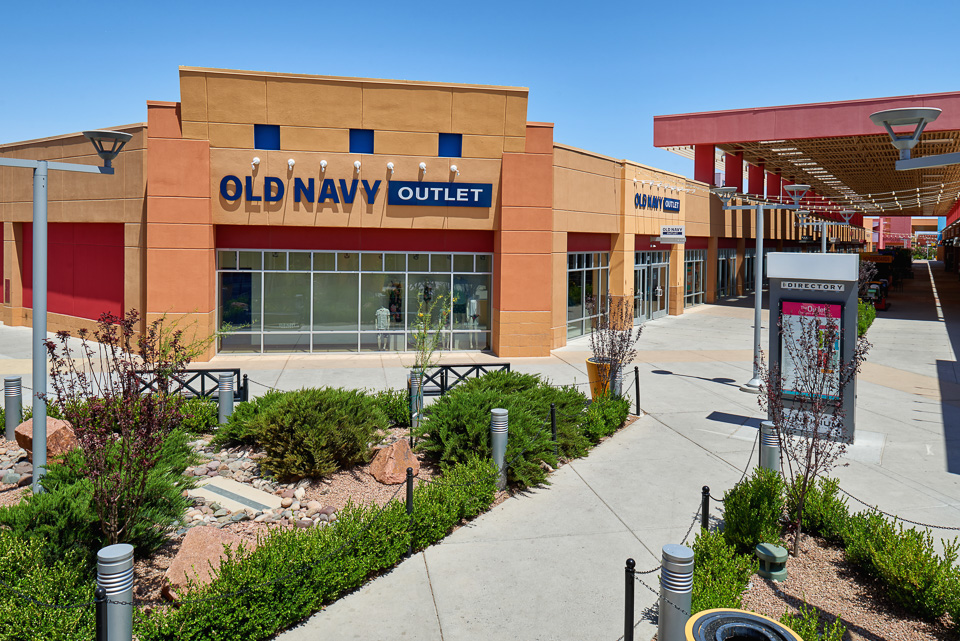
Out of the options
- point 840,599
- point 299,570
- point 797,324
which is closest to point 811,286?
point 797,324

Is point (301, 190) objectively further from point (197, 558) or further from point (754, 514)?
point (754, 514)

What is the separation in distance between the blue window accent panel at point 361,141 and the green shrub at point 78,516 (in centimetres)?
1377

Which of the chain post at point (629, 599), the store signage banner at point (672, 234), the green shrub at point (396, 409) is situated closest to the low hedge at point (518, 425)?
the green shrub at point (396, 409)

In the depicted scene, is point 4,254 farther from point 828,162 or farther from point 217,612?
point 828,162

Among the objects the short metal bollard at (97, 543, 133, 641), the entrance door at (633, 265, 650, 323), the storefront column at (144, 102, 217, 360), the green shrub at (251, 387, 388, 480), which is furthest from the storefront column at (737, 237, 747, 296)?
the short metal bollard at (97, 543, 133, 641)

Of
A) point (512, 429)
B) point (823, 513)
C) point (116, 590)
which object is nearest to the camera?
point (116, 590)

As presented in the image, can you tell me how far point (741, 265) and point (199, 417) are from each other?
4275cm

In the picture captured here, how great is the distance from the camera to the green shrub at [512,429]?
9648 millimetres

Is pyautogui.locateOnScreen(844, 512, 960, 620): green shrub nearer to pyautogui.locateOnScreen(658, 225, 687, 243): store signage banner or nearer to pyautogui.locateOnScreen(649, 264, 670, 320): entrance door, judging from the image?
pyautogui.locateOnScreen(658, 225, 687, 243): store signage banner

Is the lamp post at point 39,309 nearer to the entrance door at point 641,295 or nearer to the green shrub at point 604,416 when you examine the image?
the green shrub at point 604,416

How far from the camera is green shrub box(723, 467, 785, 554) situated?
288 inches

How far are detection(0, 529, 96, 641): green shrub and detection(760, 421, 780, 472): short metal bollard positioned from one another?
735 centimetres

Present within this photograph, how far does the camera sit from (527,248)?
21156mm

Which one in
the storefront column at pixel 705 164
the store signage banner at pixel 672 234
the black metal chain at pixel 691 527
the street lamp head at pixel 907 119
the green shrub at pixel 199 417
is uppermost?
the storefront column at pixel 705 164
